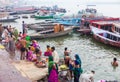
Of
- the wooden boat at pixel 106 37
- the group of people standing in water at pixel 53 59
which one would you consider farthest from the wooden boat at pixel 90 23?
the group of people standing in water at pixel 53 59

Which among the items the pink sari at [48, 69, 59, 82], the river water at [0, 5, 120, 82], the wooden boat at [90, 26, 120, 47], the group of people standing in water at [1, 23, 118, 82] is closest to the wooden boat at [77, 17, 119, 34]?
the river water at [0, 5, 120, 82]

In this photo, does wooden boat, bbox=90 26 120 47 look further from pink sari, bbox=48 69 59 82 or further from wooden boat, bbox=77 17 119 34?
pink sari, bbox=48 69 59 82

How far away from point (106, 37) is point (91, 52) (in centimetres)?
462

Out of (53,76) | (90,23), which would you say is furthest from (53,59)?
(90,23)

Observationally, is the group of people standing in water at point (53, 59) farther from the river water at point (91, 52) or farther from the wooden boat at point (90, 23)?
the wooden boat at point (90, 23)

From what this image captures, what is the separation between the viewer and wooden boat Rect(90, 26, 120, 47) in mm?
26978

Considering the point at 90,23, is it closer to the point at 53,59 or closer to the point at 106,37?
the point at 106,37

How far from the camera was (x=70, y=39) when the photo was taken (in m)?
32.6

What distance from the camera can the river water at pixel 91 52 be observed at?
1909cm

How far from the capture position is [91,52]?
83.9 feet

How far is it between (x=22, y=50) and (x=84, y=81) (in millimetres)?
7116

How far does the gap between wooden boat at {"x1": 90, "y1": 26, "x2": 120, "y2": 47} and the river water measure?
458 mm

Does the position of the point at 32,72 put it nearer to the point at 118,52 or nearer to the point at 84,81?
the point at 84,81

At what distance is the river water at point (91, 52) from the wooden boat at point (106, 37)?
0.46m
